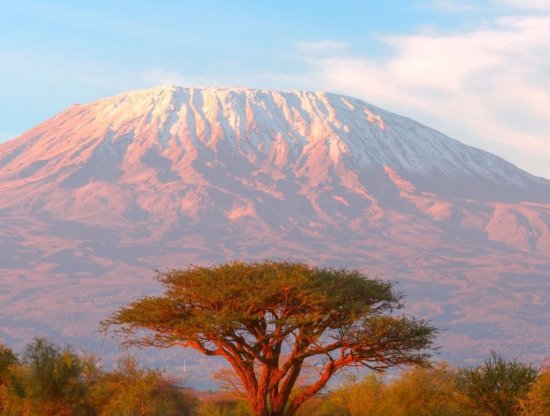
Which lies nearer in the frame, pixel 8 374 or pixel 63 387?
pixel 8 374

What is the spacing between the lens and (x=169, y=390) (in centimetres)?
5144

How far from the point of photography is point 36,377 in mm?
37562

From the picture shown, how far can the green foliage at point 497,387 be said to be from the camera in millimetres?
39500

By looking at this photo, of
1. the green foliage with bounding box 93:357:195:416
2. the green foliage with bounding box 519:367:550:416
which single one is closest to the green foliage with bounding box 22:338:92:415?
the green foliage with bounding box 93:357:195:416

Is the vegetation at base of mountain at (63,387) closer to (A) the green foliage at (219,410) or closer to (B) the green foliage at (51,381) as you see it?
(B) the green foliage at (51,381)

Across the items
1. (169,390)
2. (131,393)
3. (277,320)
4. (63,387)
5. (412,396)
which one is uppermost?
(277,320)

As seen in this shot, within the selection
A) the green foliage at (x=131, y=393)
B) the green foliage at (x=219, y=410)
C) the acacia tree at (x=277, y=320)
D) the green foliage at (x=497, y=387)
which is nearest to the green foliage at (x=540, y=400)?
the acacia tree at (x=277, y=320)

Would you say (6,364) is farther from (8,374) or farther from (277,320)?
(277,320)

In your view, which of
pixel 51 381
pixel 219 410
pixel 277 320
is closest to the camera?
pixel 277 320

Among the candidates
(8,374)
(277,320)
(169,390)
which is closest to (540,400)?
(277,320)

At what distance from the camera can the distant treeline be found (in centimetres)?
3734

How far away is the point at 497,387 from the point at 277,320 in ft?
30.4

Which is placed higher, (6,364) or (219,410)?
(6,364)

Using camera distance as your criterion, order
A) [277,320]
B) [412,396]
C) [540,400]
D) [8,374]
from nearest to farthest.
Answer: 1. [540,400]
2. [8,374]
3. [277,320]
4. [412,396]
